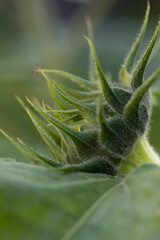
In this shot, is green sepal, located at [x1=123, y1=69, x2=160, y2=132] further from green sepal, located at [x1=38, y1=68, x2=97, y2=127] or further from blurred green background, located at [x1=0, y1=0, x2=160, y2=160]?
blurred green background, located at [x1=0, y1=0, x2=160, y2=160]

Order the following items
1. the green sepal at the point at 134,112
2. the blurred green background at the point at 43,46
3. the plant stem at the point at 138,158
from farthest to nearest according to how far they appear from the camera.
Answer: the blurred green background at the point at 43,46
the plant stem at the point at 138,158
the green sepal at the point at 134,112

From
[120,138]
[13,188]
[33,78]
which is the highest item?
[13,188]

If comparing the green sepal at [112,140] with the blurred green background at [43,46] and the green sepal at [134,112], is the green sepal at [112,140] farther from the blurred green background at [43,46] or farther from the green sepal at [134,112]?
the blurred green background at [43,46]

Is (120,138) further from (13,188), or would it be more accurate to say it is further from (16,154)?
(16,154)

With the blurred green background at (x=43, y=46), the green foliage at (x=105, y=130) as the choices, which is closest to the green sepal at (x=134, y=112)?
the green foliage at (x=105, y=130)

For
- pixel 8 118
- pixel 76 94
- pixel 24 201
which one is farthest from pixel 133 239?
pixel 8 118

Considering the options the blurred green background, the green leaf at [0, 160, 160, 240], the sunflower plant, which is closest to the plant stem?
the sunflower plant
